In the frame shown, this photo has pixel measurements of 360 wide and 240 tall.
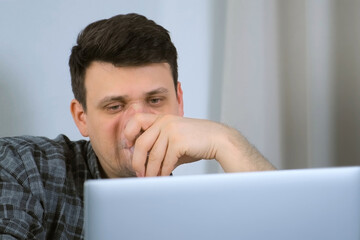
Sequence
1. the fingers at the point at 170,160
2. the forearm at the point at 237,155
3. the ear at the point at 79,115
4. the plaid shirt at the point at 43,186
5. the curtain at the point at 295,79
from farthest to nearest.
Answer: the curtain at the point at 295,79 → the ear at the point at 79,115 → the plaid shirt at the point at 43,186 → the fingers at the point at 170,160 → the forearm at the point at 237,155

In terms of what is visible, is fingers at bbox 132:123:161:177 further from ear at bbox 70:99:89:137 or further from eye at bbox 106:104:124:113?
ear at bbox 70:99:89:137

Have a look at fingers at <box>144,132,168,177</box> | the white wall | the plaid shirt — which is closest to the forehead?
the plaid shirt

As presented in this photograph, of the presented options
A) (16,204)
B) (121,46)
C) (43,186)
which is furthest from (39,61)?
(16,204)

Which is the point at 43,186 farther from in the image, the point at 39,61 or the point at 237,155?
the point at 39,61

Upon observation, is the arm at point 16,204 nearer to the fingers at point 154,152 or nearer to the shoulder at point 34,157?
the shoulder at point 34,157

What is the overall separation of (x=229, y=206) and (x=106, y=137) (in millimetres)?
1078

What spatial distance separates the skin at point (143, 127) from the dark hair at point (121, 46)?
0.03 meters

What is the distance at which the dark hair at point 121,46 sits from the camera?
1634 mm

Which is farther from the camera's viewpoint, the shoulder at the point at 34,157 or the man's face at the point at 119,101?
the man's face at the point at 119,101

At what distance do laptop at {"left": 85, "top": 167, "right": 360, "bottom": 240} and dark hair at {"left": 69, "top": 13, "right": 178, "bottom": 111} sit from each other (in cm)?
107

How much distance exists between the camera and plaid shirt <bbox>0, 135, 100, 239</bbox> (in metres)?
1.41

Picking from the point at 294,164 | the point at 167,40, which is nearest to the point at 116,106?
the point at 167,40

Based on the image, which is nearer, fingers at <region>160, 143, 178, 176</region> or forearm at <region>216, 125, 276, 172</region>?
forearm at <region>216, 125, 276, 172</region>

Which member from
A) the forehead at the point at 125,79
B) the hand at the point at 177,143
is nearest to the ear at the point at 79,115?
the forehead at the point at 125,79
